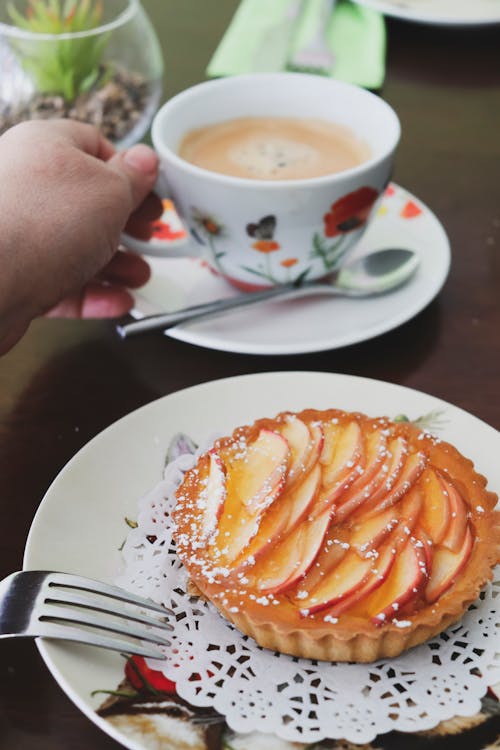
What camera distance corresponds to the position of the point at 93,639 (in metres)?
0.80

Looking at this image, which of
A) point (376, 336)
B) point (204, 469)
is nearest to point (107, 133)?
point (376, 336)

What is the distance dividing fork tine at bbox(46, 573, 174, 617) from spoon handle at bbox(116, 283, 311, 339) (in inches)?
17.8

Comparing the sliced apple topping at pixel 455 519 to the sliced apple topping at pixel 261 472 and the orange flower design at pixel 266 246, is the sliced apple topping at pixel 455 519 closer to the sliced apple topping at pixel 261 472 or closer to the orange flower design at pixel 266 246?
the sliced apple topping at pixel 261 472

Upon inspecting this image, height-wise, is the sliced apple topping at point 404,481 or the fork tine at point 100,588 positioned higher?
the sliced apple topping at point 404,481

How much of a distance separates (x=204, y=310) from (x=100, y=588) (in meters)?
0.52

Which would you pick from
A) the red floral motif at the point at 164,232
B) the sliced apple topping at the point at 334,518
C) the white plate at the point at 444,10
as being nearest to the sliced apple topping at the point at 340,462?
the sliced apple topping at the point at 334,518

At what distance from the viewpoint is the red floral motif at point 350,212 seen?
1277 millimetres

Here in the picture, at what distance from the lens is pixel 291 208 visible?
1250mm

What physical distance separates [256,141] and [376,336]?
39cm

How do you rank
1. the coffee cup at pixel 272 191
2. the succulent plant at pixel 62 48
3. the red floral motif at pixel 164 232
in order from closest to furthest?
the coffee cup at pixel 272 191, the red floral motif at pixel 164 232, the succulent plant at pixel 62 48

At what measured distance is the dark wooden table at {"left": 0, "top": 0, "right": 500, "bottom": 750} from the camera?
2.79ft

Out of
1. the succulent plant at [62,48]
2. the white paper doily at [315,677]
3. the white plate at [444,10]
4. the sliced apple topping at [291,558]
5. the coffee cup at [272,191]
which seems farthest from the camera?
the white plate at [444,10]

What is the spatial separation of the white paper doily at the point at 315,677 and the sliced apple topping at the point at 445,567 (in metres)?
0.04

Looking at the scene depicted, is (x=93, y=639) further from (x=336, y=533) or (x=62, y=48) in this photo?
(x=62, y=48)
